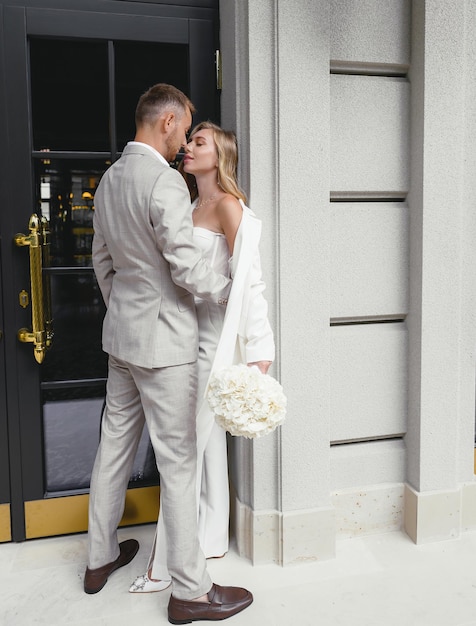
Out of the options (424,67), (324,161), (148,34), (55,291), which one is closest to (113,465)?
(324,161)

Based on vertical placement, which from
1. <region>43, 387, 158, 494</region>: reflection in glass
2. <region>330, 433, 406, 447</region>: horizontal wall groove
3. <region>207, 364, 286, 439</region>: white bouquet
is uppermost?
<region>207, 364, 286, 439</region>: white bouquet

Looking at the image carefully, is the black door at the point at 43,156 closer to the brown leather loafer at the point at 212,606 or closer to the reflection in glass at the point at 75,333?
the reflection in glass at the point at 75,333

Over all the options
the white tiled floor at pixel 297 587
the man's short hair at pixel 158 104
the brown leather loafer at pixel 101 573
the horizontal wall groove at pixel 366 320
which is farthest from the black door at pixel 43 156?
the horizontal wall groove at pixel 366 320

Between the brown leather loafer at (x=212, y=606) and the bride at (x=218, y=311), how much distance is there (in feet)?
0.87

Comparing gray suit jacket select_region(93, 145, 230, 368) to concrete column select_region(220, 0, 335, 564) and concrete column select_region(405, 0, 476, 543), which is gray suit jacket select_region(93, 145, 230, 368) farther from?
concrete column select_region(405, 0, 476, 543)

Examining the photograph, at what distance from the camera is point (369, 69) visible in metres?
2.62

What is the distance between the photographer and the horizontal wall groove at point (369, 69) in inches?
102

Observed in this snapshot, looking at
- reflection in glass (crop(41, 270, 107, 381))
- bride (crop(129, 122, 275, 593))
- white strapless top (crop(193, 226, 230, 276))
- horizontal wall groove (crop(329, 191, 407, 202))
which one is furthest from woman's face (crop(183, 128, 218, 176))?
reflection in glass (crop(41, 270, 107, 381))

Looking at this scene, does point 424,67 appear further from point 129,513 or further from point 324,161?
point 129,513

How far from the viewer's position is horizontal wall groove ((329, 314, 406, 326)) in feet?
8.98

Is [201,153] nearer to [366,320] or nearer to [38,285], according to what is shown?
[38,285]

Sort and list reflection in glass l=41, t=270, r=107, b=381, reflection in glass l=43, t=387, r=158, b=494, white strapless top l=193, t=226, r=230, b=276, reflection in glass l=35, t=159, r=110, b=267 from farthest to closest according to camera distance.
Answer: reflection in glass l=41, t=270, r=107, b=381
reflection in glass l=43, t=387, r=158, b=494
reflection in glass l=35, t=159, r=110, b=267
white strapless top l=193, t=226, r=230, b=276

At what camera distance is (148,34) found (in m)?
2.65

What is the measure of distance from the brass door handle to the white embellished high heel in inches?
42.8
